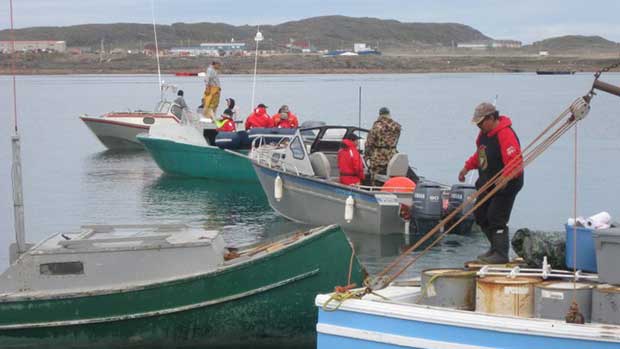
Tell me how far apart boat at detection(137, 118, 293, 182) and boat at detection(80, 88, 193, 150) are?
17.0 ft

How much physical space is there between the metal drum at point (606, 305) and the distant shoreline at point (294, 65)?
139 meters

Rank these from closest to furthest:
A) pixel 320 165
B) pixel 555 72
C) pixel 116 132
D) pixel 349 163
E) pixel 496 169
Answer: pixel 496 169 → pixel 349 163 → pixel 320 165 → pixel 116 132 → pixel 555 72

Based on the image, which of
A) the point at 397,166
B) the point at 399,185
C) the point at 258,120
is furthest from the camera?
the point at 258,120

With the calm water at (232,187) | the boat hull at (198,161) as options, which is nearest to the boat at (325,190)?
the calm water at (232,187)

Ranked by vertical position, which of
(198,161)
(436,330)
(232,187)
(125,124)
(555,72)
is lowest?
(555,72)

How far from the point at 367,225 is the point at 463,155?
15.6 metres

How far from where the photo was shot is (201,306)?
10.1m

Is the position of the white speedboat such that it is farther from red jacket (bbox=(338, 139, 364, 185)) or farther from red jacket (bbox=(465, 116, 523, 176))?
red jacket (bbox=(465, 116, 523, 176))

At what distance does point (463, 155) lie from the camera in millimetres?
31156

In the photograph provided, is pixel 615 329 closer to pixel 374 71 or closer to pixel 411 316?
pixel 411 316

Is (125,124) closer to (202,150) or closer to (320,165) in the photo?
(202,150)

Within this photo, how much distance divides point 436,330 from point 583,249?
131cm

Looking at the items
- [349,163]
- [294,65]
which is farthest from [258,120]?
[294,65]

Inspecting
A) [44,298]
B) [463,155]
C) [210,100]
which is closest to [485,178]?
[44,298]
